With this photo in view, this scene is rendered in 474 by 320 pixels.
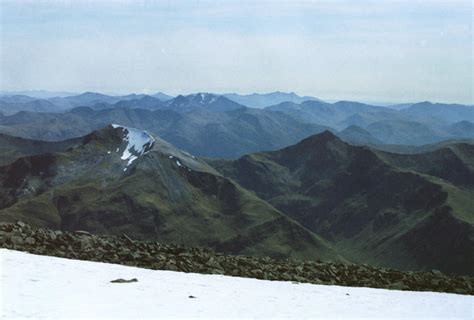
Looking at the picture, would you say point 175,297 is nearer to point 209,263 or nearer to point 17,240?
point 209,263

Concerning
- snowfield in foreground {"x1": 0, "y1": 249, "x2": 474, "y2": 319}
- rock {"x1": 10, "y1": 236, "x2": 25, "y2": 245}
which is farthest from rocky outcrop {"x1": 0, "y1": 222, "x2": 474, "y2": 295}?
snowfield in foreground {"x1": 0, "y1": 249, "x2": 474, "y2": 319}

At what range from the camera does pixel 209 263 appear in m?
32.6

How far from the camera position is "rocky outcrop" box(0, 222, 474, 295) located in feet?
101

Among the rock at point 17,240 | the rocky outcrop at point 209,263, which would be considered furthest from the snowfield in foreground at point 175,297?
the rock at point 17,240

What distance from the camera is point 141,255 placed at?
106 ft

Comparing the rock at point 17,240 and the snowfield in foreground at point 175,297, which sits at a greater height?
the rock at point 17,240

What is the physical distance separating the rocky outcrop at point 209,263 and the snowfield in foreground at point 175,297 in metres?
1.66

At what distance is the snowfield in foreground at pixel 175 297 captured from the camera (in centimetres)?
2086

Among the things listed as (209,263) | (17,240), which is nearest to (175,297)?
(209,263)

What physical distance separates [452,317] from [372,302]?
374 cm

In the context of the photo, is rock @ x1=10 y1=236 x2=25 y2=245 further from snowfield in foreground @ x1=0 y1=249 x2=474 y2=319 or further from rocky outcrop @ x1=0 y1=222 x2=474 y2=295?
snowfield in foreground @ x1=0 y1=249 x2=474 y2=319

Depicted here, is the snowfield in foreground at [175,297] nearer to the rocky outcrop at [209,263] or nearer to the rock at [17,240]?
the rocky outcrop at [209,263]

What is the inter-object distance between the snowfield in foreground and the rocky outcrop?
65.5 inches

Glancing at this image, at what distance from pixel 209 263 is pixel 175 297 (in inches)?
350
